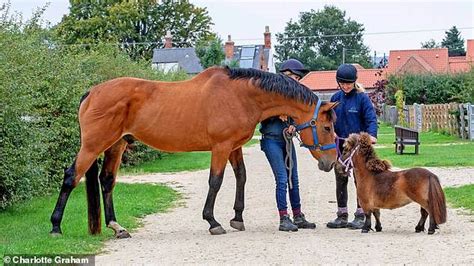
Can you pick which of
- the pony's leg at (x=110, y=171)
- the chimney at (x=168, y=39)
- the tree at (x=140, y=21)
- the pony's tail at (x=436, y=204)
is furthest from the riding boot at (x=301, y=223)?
the chimney at (x=168, y=39)

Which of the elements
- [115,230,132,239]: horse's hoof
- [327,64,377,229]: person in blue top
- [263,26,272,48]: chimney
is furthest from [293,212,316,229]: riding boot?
[263,26,272,48]: chimney

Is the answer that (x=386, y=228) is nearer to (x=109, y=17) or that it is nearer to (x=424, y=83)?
(x=424, y=83)

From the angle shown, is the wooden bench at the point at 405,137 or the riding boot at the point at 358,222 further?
the wooden bench at the point at 405,137

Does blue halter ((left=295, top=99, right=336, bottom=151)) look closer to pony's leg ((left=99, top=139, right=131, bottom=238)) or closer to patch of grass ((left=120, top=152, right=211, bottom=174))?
pony's leg ((left=99, top=139, right=131, bottom=238))

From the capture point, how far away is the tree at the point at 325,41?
10306cm

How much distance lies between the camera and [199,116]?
9.84m

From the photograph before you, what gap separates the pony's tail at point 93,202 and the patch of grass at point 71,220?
131 millimetres

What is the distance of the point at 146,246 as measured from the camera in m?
8.90

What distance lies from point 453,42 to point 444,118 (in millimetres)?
78849

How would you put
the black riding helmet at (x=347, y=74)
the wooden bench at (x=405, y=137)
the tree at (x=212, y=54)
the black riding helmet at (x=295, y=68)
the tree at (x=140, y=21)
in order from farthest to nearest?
the tree at (x=140, y=21) → the tree at (x=212, y=54) → the wooden bench at (x=405, y=137) → the black riding helmet at (x=295, y=68) → the black riding helmet at (x=347, y=74)

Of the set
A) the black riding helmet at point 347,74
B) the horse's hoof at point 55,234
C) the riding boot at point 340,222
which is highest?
the black riding helmet at point 347,74

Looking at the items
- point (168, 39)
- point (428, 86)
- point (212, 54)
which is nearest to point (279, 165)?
point (428, 86)

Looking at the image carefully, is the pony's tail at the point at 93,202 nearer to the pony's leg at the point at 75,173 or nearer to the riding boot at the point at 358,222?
the pony's leg at the point at 75,173

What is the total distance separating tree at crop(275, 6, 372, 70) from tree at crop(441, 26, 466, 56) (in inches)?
516
